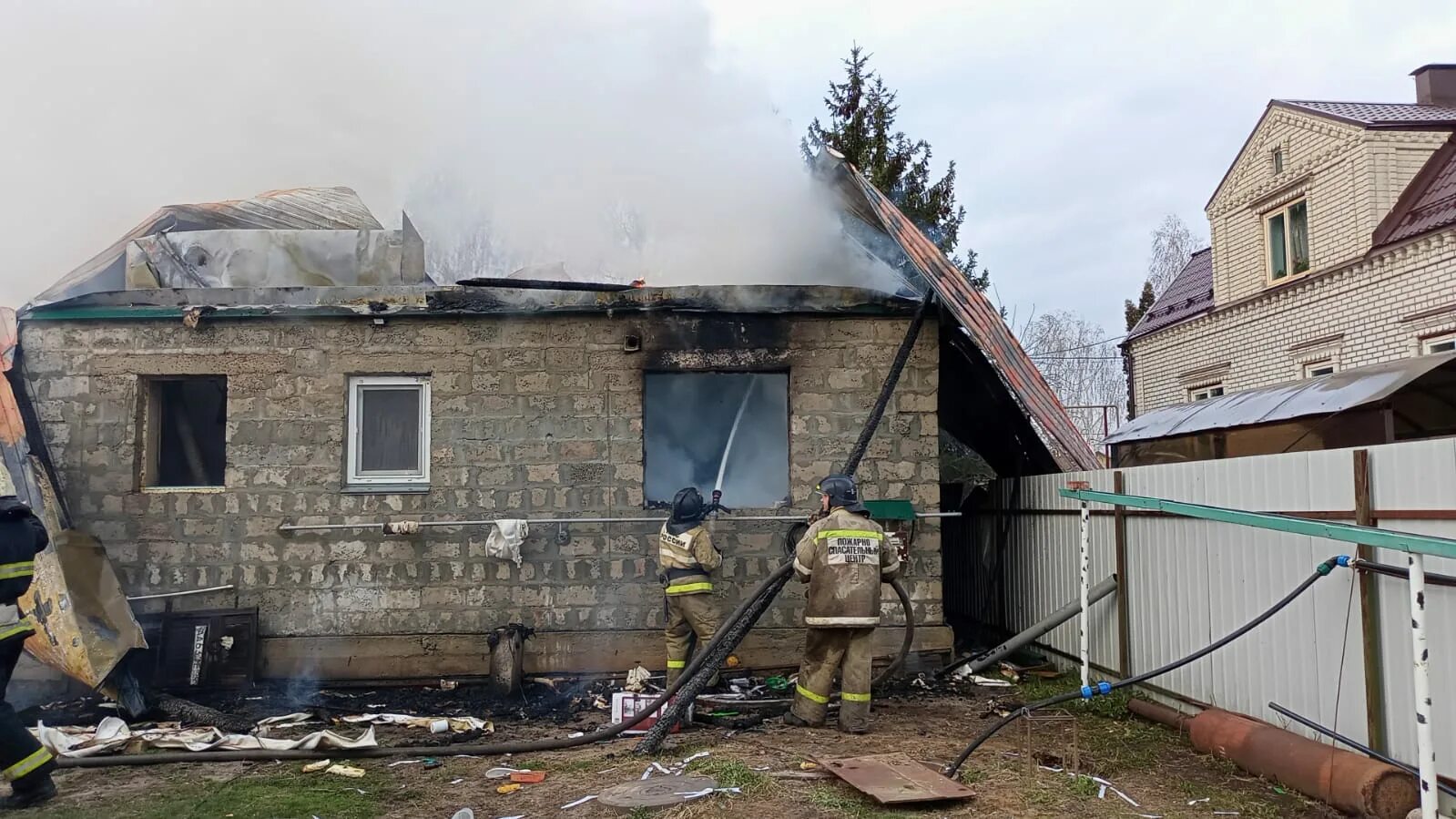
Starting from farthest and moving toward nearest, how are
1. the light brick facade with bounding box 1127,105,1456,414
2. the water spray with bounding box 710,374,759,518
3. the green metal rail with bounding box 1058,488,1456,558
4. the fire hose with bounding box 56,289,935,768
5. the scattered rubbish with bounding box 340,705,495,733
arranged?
the light brick facade with bounding box 1127,105,1456,414, the water spray with bounding box 710,374,759,518, the scattered rubbish with bounding box 340,705,495,733, the fire hose with bounding box 56,289,935,768, the green metal rail with bounding box 1058,488,1456,558

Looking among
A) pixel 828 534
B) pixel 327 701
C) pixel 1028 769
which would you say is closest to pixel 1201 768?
pixel 1028 769

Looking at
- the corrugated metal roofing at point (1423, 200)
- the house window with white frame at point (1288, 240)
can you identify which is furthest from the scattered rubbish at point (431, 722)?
the house window with white frame at point (1288, 240)

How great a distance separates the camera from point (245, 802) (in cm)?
484

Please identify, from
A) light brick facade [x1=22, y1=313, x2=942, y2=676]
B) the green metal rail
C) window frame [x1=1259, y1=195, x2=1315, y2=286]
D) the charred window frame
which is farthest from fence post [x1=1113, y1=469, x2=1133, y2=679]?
window frame [x1=1259, y1=195, x2=1315, y2=286]

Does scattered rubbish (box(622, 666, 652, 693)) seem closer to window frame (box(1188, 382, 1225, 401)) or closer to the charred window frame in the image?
the charred window frame

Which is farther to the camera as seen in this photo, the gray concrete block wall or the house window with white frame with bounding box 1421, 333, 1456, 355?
the house window with white frame with bounding box 1421, 333, 1456, 355

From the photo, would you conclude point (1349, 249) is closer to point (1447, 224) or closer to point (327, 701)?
point (1447, 224)

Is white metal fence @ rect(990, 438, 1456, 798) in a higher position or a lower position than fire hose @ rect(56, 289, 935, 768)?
higher

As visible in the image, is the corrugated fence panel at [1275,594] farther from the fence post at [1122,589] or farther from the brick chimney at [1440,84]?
the brick chimney at [1440,84]

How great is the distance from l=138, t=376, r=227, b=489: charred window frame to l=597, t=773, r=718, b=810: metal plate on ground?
15.9 ft

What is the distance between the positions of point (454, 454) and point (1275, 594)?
596 centimetres

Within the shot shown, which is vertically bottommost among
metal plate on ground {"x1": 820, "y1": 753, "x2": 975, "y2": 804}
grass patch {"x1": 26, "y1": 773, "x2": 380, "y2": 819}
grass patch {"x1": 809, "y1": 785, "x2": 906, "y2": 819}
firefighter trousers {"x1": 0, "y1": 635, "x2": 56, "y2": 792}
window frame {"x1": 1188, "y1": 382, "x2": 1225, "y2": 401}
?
grass patch {"x1": 26, "y1": 773, "x2": 380, "y2": 819}

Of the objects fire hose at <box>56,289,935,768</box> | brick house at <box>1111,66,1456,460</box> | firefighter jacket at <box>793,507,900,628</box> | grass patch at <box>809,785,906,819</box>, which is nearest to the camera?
grass patch at <box>809,785,906,819</box>

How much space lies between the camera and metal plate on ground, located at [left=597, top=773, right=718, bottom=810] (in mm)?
4586
